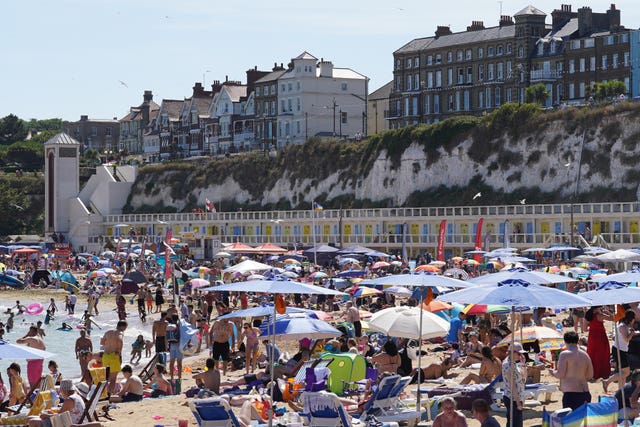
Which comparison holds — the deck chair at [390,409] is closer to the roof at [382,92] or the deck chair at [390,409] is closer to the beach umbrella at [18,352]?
the beach umbrella at [18,352]

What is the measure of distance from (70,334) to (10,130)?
377 feet

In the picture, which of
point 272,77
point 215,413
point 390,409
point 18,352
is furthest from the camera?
point 272,77

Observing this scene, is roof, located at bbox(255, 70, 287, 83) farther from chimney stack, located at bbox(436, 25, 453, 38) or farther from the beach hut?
the beach hut

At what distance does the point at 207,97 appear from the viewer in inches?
4513

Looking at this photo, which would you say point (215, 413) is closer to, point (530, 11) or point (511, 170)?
point (511, 170)

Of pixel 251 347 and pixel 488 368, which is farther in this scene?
pixel 251 347

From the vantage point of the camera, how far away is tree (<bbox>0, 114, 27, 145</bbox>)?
14462 centimetres

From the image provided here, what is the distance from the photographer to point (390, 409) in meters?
14.3

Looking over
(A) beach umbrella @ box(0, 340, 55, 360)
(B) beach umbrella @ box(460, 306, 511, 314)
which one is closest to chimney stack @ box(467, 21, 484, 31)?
(B) beach umbrella @ box(460, 306, 511, 314)

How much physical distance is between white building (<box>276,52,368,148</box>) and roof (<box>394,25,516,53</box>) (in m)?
8.68

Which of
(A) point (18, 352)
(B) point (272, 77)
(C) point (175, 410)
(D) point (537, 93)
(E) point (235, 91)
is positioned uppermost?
(B) point (272, 77)

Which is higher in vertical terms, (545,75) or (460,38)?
(460,38)

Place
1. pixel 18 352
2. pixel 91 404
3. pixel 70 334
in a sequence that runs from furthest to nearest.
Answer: pixel 70 334, pixel 91 404, pixel 18 352

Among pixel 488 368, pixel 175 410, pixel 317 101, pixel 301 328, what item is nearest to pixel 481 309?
pixel 301 328
